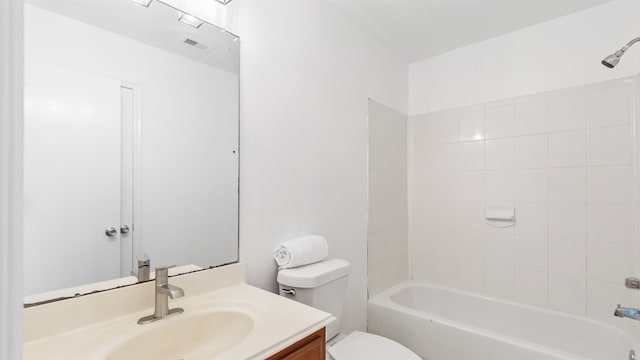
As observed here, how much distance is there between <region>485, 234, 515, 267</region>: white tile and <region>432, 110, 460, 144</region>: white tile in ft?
2.72

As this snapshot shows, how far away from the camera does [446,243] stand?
2.47m

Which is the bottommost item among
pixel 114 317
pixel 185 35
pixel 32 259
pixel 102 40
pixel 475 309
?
pixel 475 309

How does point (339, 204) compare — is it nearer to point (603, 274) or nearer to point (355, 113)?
point (355, 113)

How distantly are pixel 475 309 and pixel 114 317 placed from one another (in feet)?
7.58

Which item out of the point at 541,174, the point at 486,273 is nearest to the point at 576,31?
the point at 541,174

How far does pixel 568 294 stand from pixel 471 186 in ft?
3.02

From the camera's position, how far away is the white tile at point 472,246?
231 centimetres

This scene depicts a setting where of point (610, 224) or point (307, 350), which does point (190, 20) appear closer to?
point (307, 350)

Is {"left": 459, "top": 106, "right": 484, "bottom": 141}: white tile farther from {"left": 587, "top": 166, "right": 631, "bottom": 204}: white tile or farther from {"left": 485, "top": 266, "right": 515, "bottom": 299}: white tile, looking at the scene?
{"left": 485, "top": 266, "right": 515, "bottom": 299}: white tile

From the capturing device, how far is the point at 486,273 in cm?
228

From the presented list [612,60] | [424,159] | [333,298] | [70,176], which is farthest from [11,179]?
[424,159]

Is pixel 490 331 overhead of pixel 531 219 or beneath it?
beneath

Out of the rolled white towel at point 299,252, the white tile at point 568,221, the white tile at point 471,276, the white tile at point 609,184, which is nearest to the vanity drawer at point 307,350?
the rolled white towel at point 299,252

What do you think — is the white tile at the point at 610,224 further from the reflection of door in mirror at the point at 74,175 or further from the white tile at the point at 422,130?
the reflection of door in mirror at the point at 74,175
